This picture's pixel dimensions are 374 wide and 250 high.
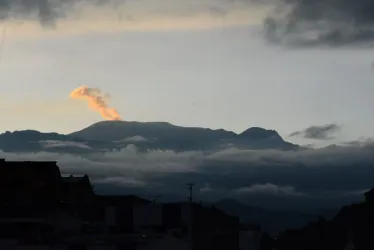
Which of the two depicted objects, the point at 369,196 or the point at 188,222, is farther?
the point at 369,196

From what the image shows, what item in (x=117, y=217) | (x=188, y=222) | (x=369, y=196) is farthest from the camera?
(x=369, y=196)

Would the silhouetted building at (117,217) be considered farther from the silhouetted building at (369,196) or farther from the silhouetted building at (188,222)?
the silhouetted building at (369,196)

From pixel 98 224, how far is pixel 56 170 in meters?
8.06

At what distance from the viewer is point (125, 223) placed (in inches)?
5610

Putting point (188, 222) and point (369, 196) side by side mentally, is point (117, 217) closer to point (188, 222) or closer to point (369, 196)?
point (188, 222)

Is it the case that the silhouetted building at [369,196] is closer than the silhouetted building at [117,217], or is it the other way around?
the silhouetted building at [117,217]

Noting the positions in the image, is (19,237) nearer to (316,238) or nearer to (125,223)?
(125,223)

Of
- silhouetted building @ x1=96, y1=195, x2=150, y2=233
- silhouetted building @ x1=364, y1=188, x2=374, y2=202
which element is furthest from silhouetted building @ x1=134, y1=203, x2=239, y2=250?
silhouetted building @ x1=364, y1=188, x2=374, y2=202

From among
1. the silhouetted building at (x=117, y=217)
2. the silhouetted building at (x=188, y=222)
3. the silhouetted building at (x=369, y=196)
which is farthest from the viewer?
the silhouetted building at (x=369, y=196)

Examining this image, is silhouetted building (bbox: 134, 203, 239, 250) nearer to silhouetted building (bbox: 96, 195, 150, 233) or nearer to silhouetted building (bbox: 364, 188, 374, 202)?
silhouetted building (bbox: 96, 195, 150, 233)

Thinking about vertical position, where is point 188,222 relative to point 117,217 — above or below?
below

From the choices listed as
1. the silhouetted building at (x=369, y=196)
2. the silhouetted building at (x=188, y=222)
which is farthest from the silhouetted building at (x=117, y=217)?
the silhouetted building at (x=369, y=196)

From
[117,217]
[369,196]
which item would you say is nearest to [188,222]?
[117,217]

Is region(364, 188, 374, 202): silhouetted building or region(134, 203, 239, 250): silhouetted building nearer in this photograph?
region(134, 203, 239, 250): silhouetted building
